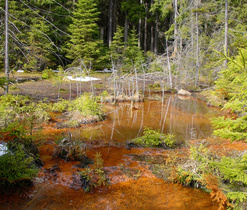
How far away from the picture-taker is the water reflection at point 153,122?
8838 millimetres

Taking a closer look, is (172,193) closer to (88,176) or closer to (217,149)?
(88,176)

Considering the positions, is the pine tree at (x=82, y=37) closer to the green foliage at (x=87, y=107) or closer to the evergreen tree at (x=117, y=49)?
the evergreen tree at (x=117, y=49)

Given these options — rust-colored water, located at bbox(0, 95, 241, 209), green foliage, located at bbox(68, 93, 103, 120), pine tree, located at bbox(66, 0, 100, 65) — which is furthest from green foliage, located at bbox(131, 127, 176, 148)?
pine tree, located at bbox(66, 0, 100, 65)

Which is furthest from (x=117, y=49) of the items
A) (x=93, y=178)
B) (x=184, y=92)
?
(x=93, y=178)

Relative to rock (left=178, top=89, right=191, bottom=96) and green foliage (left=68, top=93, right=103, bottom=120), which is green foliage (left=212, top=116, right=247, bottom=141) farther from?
rock (left=178, top=89, right=191, bottom=96)

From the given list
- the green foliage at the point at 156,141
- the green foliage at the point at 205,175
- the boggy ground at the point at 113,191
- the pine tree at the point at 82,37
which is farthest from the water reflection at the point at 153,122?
the pine tree at the point at 82,37

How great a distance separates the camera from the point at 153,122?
10.8 metres

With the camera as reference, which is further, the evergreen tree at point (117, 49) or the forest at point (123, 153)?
the evergreen tree at point (117, 49)

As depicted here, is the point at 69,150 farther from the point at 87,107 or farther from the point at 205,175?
the point at 87,107

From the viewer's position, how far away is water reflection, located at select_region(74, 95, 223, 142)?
8.84 metres

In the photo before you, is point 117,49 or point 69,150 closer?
point 69,150

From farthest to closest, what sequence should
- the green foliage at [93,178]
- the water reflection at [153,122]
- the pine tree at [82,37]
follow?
1. the pine tree at [82,37]
2. the water reflection at [153,122]
3. the green foliage at [93,178]

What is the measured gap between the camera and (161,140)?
7.45 meters

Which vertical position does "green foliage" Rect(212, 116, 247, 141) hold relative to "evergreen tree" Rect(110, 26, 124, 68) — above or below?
below
